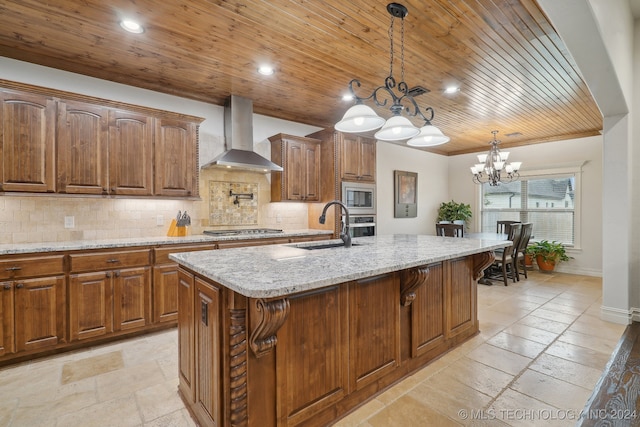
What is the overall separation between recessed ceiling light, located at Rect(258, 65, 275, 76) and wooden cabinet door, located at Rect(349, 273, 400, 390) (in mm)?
2515

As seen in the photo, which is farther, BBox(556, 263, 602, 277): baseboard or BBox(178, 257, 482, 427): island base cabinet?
BBox(556, 263, 602, 277): baseboard

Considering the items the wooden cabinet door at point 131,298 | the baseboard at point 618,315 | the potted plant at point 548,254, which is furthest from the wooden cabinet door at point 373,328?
the potted plant at point 548,254

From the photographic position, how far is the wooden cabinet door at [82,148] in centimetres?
291

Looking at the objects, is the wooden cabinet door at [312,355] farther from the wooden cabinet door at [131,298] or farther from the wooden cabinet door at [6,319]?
the wooden cabinet door at [6,319]

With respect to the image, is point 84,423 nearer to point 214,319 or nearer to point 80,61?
point 214,319

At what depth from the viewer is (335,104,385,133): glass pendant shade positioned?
2145mm

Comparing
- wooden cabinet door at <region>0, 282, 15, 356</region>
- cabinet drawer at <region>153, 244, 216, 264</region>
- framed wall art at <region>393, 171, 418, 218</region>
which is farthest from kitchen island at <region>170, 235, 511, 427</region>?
framed wall art at <region>393, 171, 418, 218</region>

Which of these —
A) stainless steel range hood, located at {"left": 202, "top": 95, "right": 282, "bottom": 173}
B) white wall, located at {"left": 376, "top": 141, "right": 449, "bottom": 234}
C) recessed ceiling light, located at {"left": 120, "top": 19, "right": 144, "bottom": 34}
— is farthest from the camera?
white wall, located at {"left": 376, "top": 141, "right": 449, "bottom": 234}

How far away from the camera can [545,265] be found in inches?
237

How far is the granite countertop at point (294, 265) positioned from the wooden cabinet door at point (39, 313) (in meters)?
1.54

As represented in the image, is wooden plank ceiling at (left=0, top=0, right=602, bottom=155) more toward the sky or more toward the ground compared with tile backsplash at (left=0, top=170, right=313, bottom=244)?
more toward the sky

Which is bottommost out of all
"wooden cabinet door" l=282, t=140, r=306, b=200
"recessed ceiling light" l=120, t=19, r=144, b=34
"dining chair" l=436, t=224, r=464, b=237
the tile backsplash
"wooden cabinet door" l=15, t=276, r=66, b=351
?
"wooden cabinet door" l=15, t=276, r=66, b=351

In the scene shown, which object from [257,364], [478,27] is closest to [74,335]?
[257,364]

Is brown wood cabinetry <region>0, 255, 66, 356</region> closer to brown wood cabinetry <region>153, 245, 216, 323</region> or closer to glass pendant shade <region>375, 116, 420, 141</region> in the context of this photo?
brown wood cabinetry <region>153, 245, 216, 323</region>
